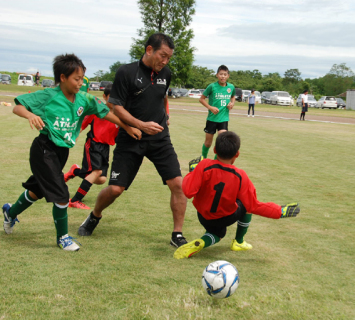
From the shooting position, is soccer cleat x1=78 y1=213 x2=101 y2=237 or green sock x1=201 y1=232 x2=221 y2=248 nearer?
green sock x1=201 y1=232 x2=221 y2=248

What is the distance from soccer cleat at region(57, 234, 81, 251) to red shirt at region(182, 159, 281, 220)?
124 cm

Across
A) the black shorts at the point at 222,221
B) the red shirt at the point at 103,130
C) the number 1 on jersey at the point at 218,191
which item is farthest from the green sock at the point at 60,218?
the red shirt at the point at 103,130

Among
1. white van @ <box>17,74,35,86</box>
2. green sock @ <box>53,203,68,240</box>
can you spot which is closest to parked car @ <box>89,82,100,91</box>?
white van @ <box>17,74,35,86</box>

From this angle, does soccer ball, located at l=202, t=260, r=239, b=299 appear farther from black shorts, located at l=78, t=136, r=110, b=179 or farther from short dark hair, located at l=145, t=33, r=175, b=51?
black shorts, located at l=78, t=136, r=110, b=179

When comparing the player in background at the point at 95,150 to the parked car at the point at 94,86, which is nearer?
the player in background at the point at 95,150

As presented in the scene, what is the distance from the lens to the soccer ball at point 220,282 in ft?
10.3

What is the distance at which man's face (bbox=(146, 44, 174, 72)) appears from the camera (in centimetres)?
437

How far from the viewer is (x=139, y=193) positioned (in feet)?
22.7

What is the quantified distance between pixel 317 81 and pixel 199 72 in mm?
28831

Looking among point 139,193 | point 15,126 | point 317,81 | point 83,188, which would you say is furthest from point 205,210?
point 317,81

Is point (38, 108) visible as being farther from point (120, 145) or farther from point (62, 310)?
point (62, 310)

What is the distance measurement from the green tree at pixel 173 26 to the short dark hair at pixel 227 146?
55.3 metres

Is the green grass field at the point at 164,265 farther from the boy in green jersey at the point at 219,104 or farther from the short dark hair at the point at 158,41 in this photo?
the boy in green jersey at the point at 219,104

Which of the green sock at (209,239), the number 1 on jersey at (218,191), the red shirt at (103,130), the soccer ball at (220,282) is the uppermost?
the red shirt at (103,130)
